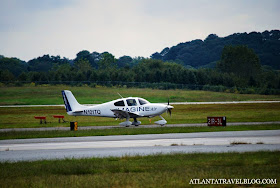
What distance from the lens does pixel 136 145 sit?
22.3 metres

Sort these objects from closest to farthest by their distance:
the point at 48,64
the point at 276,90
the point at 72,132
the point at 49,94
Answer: the point at 72,132 → the point at 49,94 → the point at 276,90 → the point at 48,64

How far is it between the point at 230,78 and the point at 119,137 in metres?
73.0

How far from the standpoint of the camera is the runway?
19.7 meters

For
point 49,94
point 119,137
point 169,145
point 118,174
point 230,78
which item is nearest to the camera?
point 118,174

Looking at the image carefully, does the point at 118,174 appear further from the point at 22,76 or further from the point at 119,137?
the point at 22,76

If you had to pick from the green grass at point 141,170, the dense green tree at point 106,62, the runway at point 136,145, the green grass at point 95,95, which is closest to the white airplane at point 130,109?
the runway at point 136,145

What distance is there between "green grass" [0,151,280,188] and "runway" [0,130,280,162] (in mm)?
1641

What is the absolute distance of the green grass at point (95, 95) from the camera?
72.1 m

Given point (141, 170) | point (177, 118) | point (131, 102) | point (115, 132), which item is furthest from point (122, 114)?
point (141, 170)

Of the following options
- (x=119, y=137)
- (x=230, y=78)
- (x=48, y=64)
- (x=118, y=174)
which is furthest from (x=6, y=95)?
(x=48, y=64)

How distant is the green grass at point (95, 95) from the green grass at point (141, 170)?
51.1 meters

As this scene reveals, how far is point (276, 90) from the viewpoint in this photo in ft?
279

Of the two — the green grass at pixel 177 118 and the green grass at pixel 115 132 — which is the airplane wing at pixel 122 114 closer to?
the green grass at pixel 115 132

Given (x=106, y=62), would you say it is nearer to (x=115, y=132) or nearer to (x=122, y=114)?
(x=122, y=114)
